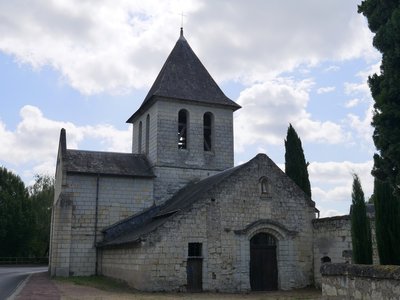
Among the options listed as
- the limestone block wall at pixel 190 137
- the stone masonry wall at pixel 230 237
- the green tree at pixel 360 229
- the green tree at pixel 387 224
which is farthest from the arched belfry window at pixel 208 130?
the green tree at pixel 387 224

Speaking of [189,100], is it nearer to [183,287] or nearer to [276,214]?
[276,214]

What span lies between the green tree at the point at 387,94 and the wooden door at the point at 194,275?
10.3 metres

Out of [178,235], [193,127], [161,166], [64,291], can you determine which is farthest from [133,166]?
[64,291]

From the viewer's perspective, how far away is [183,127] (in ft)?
93.4

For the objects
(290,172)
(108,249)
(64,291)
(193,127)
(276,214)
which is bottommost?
(64,291)

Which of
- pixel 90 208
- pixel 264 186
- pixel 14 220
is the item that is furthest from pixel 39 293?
pixel 14 220

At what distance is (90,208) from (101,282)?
4696 millimetres

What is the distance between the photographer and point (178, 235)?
64.2 feet

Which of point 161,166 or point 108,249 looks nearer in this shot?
point 108,249

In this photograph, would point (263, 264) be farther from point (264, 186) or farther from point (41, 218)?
point (41, 218)

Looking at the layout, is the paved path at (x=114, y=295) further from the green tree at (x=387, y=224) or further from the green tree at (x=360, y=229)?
the green tree at (x=387, y=224)

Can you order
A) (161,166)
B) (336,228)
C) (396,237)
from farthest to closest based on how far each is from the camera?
(161,166) → (336,228) → (396,237)

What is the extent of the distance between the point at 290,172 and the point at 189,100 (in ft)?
24.0

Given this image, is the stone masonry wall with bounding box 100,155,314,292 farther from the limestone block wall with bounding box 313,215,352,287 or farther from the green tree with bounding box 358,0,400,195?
the green tree with bounding box 358,0,400,195
